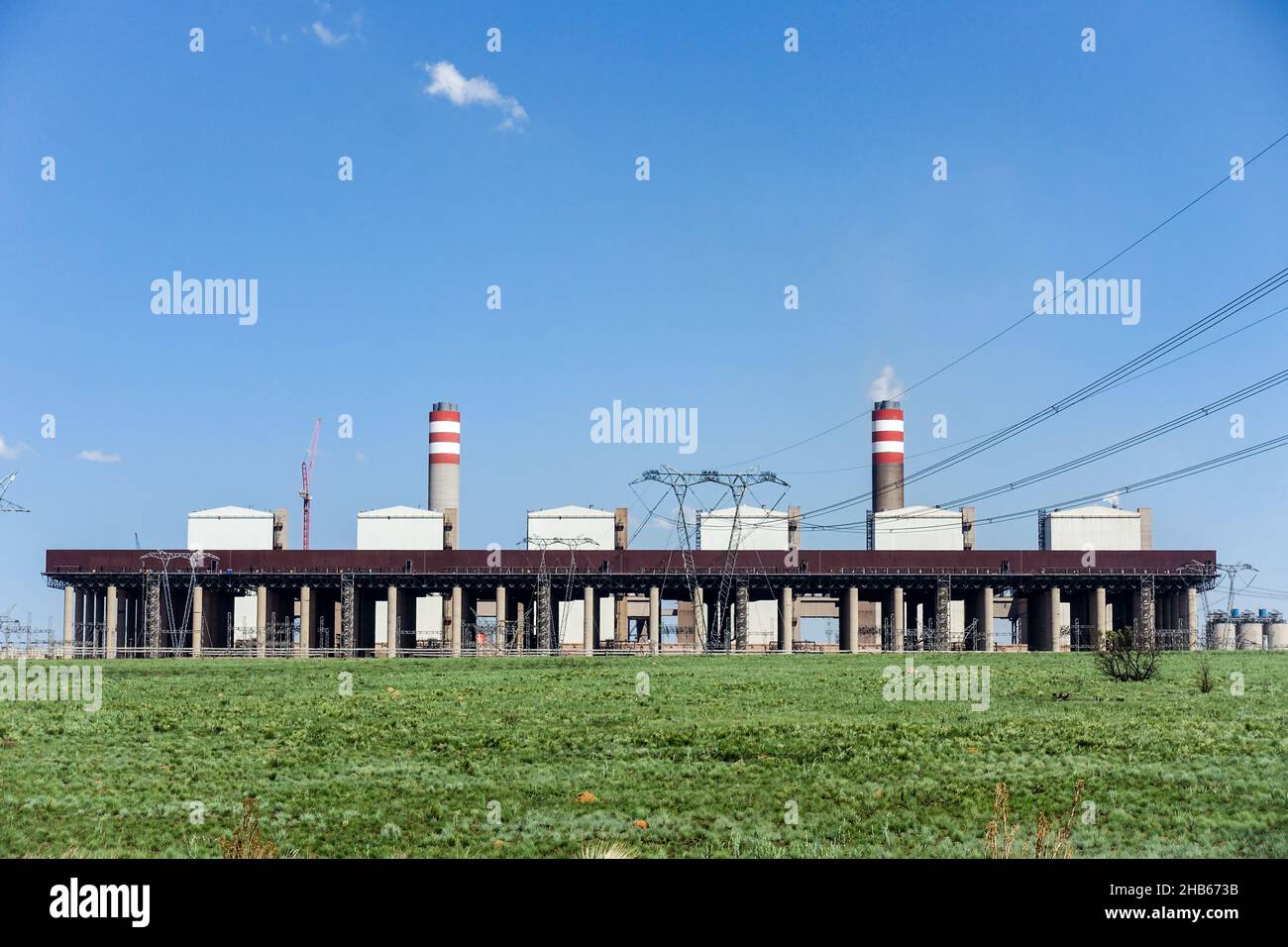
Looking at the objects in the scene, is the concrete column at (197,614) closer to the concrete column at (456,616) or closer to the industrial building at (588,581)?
the industrial building at (588,581)

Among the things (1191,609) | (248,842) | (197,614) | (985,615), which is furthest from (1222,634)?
(248,842)

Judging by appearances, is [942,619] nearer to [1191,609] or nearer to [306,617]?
[1191,609]

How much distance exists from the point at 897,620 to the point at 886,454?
2367 cm

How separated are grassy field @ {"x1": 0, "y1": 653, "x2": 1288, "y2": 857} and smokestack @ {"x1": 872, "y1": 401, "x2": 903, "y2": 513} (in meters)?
82.4

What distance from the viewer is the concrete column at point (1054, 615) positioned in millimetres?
108438

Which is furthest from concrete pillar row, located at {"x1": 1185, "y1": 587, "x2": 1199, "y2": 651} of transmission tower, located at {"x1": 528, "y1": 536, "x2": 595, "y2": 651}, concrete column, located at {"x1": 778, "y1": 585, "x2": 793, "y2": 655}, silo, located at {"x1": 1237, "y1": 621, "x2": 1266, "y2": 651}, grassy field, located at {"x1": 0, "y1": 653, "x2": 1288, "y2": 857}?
grassy field, located at {"x1": 0, "y1": 653, "x2": 1288, "y2": 857}

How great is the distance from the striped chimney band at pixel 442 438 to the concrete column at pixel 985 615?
171 ft

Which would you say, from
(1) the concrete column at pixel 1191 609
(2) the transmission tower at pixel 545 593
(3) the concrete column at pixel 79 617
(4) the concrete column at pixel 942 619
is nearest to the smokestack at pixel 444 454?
(2) the transmission tower at pixel 545 593

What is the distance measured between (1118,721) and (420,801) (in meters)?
18.5

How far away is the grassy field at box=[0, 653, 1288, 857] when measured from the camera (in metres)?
18.2

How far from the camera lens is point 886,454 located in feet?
409

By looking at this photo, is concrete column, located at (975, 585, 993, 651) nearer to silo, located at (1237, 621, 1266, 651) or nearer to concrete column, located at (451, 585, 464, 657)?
silo, located at (1237, 621, 1266, 651)

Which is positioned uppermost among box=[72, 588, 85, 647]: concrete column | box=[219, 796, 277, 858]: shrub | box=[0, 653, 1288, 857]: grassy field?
box=[219, 796, 277, 858]: shrub

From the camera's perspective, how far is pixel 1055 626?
356 ft
